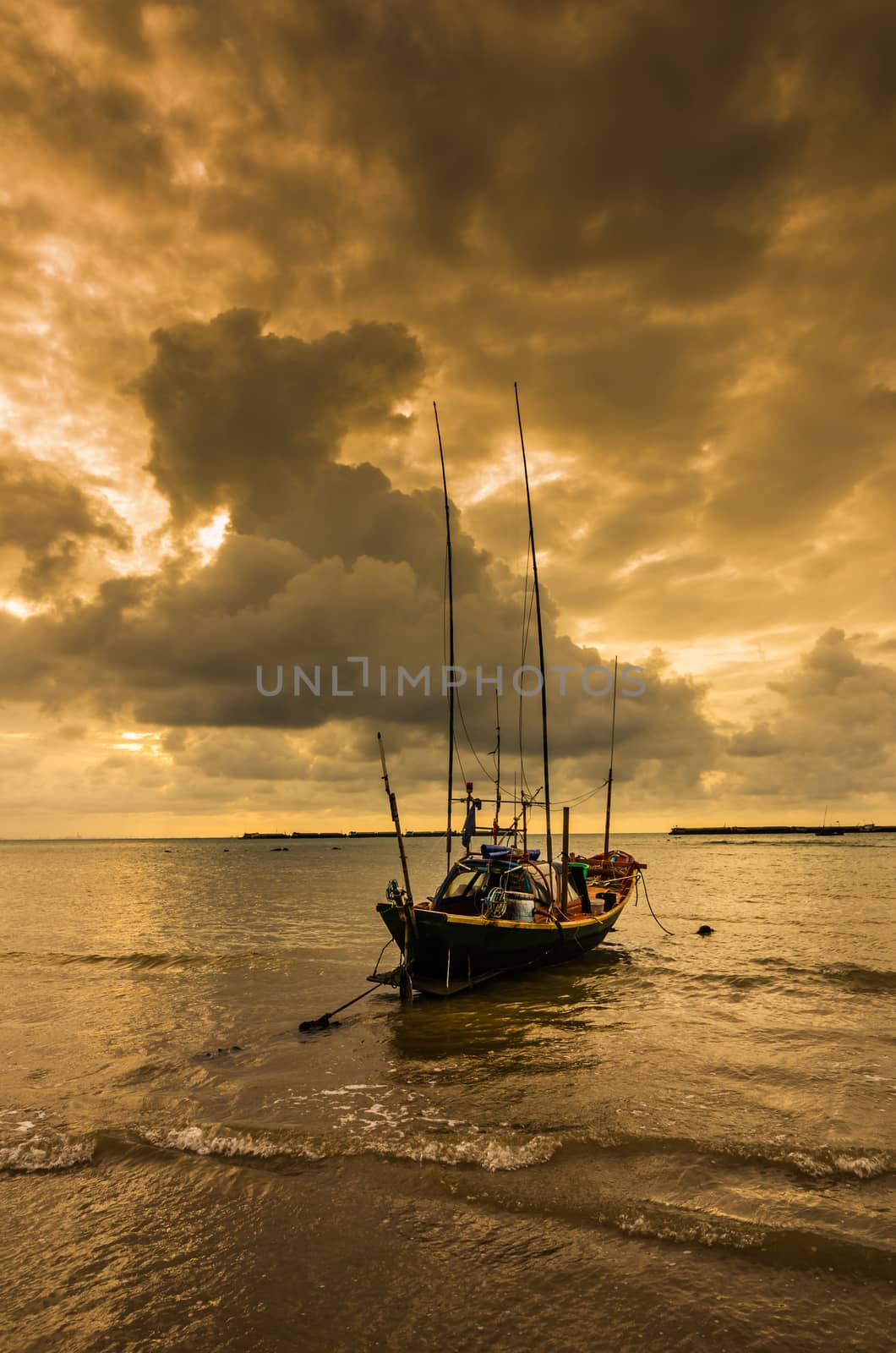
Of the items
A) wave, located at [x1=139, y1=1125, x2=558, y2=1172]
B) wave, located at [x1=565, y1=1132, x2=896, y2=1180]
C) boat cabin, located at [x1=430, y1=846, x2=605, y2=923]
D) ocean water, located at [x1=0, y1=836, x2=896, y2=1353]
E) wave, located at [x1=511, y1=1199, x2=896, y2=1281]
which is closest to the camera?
ocean water, located at [x1=0, y1=836, x2=896, y2=1353]

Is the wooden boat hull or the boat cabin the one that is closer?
the wooden boat hull

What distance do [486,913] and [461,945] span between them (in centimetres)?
133

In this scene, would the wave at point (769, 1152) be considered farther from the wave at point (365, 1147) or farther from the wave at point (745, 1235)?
the wave at point (745, 1235)

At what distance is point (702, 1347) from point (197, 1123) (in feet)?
25.5

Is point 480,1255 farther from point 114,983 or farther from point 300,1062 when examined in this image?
point 114,983

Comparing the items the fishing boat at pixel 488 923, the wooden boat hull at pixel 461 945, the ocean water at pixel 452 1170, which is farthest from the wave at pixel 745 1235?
the fishing boat at pixel 488 923

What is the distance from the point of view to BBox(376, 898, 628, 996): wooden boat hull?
1908cm

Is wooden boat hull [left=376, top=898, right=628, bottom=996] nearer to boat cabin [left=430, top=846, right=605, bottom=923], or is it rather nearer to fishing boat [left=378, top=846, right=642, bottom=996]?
fishing boat [left=378, top=846, right=642, bottom=996]

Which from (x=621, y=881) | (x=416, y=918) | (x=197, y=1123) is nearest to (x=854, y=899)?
(x=621, y=881)

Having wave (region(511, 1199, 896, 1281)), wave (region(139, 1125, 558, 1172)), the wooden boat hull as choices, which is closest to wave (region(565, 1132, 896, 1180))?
wave (region(139, 1125, 558, 1172))

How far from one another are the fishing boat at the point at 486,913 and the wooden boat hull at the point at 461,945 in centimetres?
3

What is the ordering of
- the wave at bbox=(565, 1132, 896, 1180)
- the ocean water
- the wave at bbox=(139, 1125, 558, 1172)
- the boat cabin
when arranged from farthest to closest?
1. the boat cabin
2. the wave at bbox=(139, 1125, 558, 1172)
3. the wave at bbox=(565, 1132, 896, 1180)
4. the ocean water

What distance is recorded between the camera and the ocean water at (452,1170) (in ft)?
19.9

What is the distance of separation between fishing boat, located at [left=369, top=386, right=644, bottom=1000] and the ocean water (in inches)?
41.9
